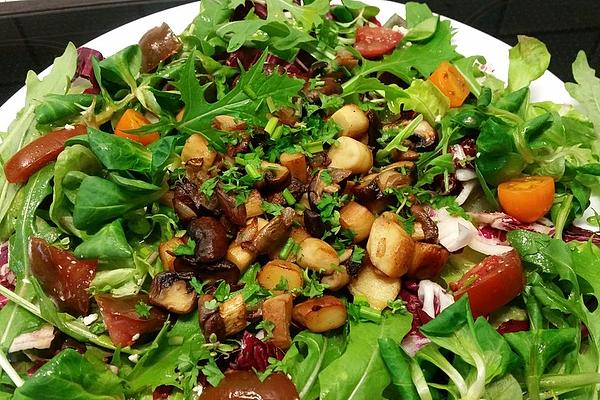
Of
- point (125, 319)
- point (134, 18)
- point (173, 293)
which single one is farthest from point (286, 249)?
point (134, 18)

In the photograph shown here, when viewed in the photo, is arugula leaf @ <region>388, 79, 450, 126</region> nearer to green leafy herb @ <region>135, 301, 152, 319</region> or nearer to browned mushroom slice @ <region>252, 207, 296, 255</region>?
browned mushroom slice @ <region>252, 207, 296, 255</region>

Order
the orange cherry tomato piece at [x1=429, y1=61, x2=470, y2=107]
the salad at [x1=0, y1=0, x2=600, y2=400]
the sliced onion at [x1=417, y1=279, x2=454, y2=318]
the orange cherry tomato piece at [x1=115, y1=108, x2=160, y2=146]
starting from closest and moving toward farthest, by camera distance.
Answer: the salad at [x1=0, y1=0, x2=600, y2=400], the sliced onion at [x1=417, y1=279, x2=454, y2=318], the orange cherry tomato piece at [x1=115, y1=108, x2=160, y2=146], the orange cherry tomato piece at [x1=429, y1=61, x2=470, y2=107]

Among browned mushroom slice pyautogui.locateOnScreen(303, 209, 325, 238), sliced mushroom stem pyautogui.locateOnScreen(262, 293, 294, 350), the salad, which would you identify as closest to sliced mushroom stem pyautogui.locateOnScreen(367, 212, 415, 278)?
the salad

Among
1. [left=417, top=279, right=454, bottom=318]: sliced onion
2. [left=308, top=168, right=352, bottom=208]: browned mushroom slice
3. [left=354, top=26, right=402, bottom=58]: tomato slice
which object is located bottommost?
[left=417, top=279, right=454, bottom=318]: sliced onion

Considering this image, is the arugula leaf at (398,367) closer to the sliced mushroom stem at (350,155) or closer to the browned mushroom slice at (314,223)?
the browned mushroom slice at (314,223)

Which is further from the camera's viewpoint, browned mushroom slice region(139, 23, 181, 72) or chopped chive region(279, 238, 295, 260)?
browned mushroom slice region(139, 23, 181, 72)

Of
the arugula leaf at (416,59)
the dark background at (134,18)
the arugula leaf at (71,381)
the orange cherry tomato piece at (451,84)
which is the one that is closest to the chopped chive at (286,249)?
the arugula leaf at (71,381)

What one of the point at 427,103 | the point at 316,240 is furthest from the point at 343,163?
the point at 427,103

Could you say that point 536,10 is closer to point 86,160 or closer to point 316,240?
point 316,240
